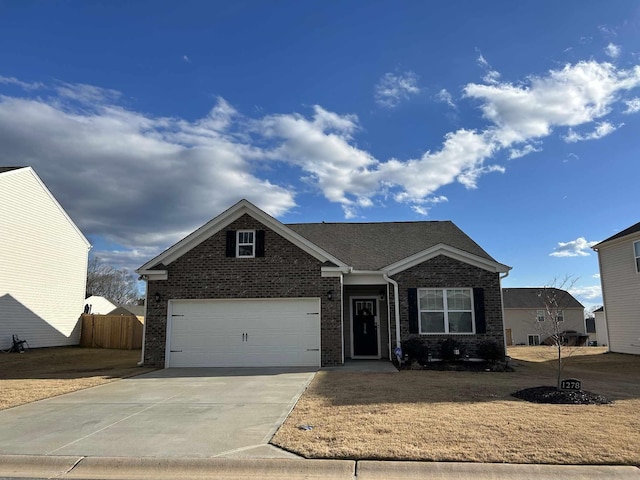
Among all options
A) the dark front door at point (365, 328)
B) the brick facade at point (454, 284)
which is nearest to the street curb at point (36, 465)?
the brick facade at point (454, 284)

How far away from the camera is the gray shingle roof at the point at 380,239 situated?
17.5 metres

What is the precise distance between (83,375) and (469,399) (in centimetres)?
1055

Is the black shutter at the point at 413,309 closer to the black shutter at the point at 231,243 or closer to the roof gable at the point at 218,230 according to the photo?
the roof gable at the point at 218,230

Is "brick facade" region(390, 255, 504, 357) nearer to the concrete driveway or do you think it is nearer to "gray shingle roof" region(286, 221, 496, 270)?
"gray shingle roof" region(286, 221, 496, 270)

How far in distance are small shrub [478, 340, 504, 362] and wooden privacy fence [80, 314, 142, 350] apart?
693 inches

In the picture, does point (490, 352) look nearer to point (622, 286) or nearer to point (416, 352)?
point (416, 352)

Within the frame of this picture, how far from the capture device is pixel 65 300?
2505 cm

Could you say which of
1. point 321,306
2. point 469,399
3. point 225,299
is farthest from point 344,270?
point 469,399

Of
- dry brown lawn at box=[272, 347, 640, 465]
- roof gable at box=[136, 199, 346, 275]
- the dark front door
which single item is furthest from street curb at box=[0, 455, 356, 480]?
the dark front door

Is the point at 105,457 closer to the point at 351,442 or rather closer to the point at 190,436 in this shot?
the point at 190,436

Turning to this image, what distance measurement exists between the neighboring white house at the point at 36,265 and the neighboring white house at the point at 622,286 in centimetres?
2599

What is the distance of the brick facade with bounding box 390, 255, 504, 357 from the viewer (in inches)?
599

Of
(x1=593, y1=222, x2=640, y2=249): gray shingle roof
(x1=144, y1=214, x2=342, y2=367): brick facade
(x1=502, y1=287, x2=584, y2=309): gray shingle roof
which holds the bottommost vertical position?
(x1=144, y1=214, x2=342, y2=367): brick facade

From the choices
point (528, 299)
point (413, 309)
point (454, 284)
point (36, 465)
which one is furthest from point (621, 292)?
point (528, 299)
